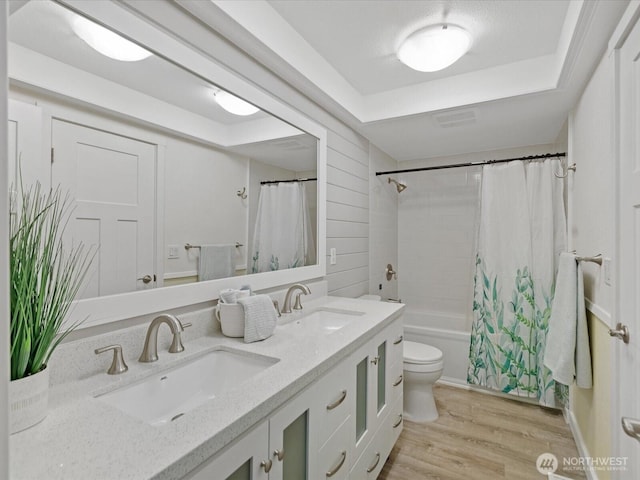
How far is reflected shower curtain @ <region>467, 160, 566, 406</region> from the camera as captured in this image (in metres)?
2.53

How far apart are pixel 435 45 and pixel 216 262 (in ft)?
5.25

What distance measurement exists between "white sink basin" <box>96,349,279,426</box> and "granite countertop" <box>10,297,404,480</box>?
0.03 metres

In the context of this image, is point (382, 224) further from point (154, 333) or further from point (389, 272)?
point (154, 333)

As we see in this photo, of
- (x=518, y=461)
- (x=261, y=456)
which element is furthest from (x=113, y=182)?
(x=518, y=461)

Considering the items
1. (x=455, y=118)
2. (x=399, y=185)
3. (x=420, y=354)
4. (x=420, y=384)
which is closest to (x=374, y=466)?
(x=420, y=384)

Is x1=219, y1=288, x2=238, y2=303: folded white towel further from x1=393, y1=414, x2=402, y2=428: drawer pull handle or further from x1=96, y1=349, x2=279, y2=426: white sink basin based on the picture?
x1=393, y1=414, x2=402, y2=428: drawer pull handle

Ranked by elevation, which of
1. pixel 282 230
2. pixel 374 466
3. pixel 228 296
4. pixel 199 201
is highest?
pixel 199 201

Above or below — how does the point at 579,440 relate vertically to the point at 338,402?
below

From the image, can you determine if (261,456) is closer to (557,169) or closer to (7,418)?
(7,418)

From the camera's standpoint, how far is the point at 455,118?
251 centimetres

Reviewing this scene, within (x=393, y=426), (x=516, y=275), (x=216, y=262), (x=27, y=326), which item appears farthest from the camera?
(x=516, y=275)

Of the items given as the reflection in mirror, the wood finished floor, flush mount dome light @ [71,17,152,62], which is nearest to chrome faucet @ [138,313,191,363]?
the reflection in mirror

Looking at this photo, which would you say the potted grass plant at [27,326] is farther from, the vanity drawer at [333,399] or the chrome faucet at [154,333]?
the vanity drawer at [333,399]

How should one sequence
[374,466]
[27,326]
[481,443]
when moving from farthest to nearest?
[481,443] → [374,466] → [27,326]
